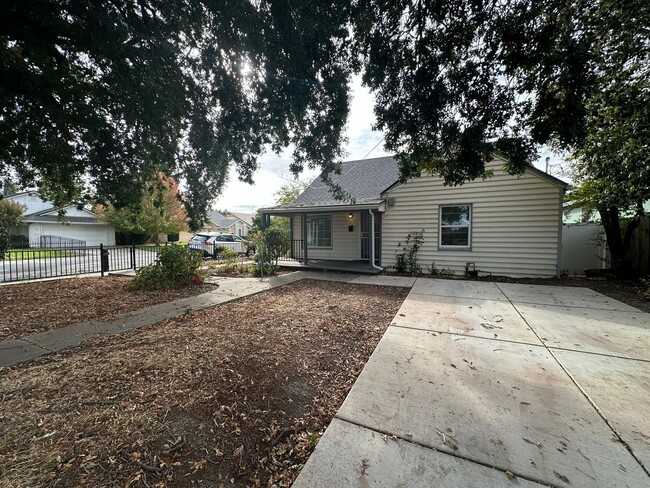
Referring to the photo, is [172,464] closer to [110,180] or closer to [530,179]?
[110,180]

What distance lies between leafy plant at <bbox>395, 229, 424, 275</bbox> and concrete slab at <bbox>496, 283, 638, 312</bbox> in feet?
8.38

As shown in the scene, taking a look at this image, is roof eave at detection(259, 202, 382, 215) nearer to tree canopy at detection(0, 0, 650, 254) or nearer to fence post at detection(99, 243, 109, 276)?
tree canopy at detection(0, 0, 650, 254)

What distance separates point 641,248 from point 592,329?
667 cm

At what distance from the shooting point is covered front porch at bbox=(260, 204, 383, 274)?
1026 centimetres

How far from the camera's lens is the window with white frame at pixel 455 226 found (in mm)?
8430

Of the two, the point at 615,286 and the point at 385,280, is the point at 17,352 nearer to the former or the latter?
the point at 385,280

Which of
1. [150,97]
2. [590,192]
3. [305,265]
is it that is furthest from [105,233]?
[590,192]

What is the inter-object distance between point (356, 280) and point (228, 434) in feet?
20.7

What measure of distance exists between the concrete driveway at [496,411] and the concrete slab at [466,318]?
1.5 inches

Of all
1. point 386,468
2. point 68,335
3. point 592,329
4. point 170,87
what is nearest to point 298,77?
point 170,87

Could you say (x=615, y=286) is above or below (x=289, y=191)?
below

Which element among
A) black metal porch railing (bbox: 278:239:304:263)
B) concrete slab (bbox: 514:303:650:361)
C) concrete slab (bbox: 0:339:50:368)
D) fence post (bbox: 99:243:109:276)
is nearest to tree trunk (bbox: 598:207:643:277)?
concrete slab (bbox: 514:303:650:361)

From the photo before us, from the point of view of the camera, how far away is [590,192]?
25.4 ft

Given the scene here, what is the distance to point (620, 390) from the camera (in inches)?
94.9
